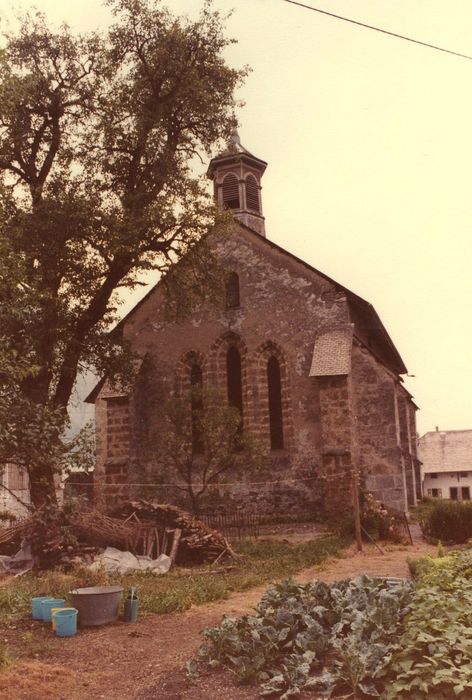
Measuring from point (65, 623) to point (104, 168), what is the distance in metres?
13.4

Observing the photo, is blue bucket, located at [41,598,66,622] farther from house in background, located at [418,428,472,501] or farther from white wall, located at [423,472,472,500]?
white wall, located at [423,472,472,500]

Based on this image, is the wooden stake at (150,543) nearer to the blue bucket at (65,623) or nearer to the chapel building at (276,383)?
the blue bucket at (65,623)

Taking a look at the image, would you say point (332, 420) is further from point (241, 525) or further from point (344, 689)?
point (344, 689)

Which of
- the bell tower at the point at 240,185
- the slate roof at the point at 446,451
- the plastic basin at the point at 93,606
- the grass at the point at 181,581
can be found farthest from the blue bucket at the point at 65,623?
the slate roof at the point at 446,451

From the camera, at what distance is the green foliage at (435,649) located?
4625mm

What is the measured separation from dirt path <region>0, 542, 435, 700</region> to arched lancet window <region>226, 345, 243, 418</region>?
11485 millimetres

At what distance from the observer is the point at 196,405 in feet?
69.1

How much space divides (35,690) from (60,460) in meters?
3.26

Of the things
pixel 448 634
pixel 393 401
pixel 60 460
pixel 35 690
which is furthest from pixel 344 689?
pixel 393 401

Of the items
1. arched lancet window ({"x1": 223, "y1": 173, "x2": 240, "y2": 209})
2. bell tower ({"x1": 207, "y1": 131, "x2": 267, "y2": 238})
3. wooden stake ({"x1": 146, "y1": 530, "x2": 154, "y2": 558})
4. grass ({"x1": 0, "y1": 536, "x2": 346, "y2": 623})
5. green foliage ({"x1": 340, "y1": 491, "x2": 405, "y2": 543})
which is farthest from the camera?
arched lancet window ({"x1": 223, "y1": 173, "x2": 240, "y2": 209})

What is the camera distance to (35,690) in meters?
6.13

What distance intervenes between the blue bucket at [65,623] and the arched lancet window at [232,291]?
14596 mm

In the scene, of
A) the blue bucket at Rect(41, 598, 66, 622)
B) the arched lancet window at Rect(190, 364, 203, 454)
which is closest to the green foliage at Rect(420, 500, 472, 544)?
the arched lancet window at Rect(190, 364, 203, 454)

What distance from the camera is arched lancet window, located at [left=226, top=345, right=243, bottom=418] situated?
21.9 m
